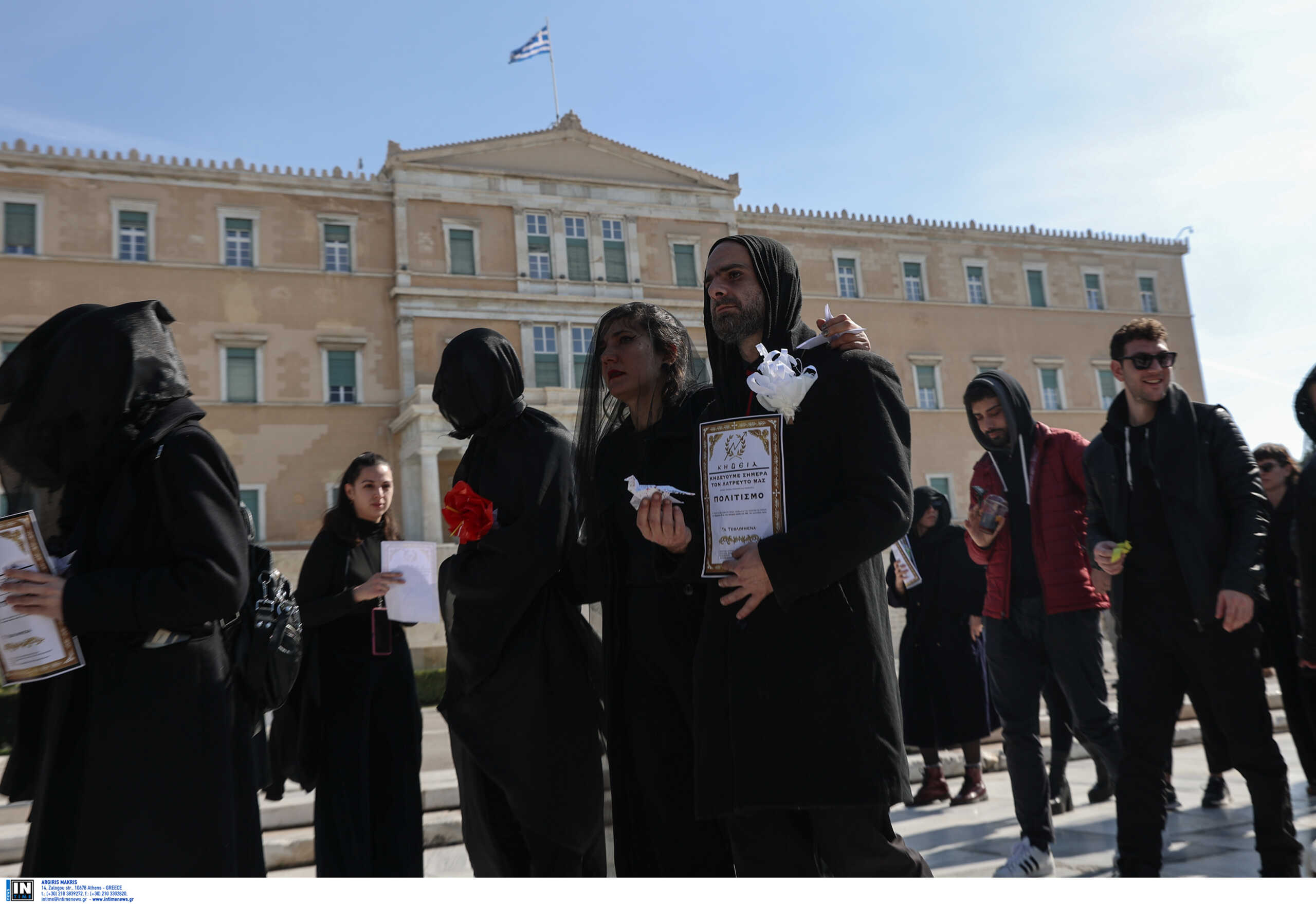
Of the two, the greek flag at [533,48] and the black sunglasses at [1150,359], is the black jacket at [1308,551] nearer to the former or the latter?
the black sunglasses at [1150,359]

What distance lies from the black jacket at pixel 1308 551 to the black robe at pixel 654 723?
215cm

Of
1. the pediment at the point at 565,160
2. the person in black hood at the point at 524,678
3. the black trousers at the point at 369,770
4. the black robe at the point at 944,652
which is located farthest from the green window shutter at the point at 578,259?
the person in black hood at the point at 524,678

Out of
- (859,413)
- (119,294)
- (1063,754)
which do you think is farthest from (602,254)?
(859,413)

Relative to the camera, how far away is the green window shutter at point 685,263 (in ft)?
103

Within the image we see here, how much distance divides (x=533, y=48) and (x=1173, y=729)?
1109 inches

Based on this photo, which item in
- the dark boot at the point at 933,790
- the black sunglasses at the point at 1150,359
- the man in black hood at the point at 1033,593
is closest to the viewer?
the black sunglasses at the point at 1150,359

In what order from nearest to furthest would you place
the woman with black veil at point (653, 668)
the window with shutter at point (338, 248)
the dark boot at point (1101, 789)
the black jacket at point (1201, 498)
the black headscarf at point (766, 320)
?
1. the black headscarf at point (766, 320)
2. the woman with black veil at point (653, 668)
3. the black jacket at point (1201, 498)
4. the dark boot at point (1101, 789)
5. the window with shutter at point (338, 248)

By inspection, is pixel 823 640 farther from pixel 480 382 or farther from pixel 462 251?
pixel 462 251

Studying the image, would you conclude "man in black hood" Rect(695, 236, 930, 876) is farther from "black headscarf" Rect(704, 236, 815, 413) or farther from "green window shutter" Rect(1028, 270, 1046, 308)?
"green window shutter" Rect(1028, 270, 1046, 308)

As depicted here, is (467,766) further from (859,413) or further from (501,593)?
(859,413)

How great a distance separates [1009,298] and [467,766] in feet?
117

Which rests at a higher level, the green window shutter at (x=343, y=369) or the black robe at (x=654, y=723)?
the green window shutter at (x=343, y=369)

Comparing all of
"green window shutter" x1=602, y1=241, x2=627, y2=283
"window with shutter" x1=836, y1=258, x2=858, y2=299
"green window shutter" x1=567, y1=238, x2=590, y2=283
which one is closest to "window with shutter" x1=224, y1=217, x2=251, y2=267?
"green window shutter" x1=567, y1=238, x2=590, y2=283

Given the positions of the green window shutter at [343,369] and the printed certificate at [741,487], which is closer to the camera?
the printed certificate at [741,487]
